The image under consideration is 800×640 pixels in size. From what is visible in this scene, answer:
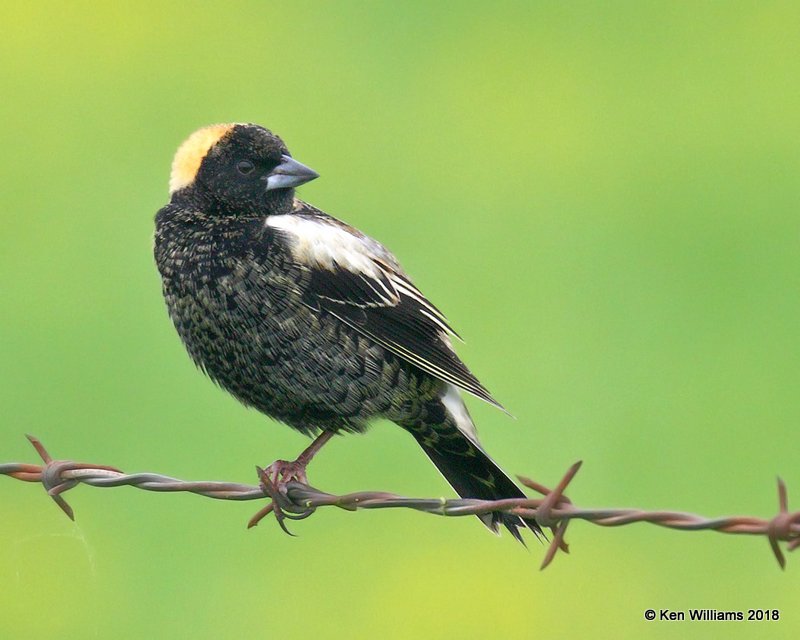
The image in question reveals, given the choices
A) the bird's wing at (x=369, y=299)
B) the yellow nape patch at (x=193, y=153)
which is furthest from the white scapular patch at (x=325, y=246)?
the yellow nape patch at (x=193, y=153)

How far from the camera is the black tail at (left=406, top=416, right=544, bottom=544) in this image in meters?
4.92

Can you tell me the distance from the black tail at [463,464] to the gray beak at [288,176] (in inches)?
34.1

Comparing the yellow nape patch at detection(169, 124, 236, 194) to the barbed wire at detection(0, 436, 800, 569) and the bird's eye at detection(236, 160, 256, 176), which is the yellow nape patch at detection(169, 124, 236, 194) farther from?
the barbed wire at detection(0, 436, 800, 569)

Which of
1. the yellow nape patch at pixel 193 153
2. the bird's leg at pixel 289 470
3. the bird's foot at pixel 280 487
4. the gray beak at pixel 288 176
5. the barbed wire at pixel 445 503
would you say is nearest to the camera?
the barbed wire at pixel 445 503

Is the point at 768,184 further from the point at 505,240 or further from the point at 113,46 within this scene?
the point at 113,46

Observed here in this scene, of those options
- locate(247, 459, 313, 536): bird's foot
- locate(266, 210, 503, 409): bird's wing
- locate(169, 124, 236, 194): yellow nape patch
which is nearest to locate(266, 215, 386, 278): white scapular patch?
locate(266, 210, 503, 409): bird's wing

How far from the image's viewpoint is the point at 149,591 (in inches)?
249

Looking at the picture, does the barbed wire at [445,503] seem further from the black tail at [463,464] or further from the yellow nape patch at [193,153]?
the yellow nape patch at [193,153]

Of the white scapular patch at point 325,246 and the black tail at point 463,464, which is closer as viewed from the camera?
the white scapular patch at point 325,246

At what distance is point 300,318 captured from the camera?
471cm

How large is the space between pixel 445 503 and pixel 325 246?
1408mm

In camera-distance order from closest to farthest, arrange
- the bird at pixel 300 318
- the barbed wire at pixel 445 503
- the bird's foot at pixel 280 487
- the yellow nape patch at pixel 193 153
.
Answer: the barbed wire at pixel 445 503 → the bird's foot at pixel 280 487 → the bird at pixel 300 318 → the yellow nape patch at pixel 193 153

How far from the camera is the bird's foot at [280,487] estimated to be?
13.5 ft

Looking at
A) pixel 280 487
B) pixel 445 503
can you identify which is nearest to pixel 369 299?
pixel 280 487
